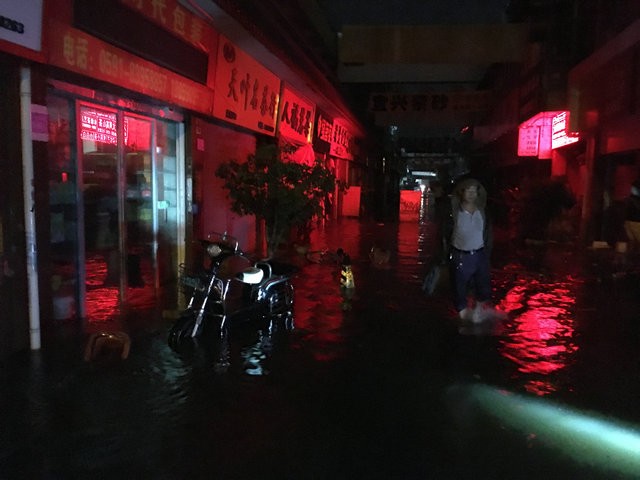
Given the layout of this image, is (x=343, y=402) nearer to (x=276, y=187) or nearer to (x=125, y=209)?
(x=125, y=209)

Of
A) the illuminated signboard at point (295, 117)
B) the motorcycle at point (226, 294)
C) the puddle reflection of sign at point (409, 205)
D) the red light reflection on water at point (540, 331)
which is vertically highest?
the illuminated signboard at point (295, 117)

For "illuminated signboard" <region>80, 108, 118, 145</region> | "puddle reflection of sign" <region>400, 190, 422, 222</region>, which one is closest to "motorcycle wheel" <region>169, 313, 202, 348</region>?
"illuminated signboard" <region>80, 108, 118, 145</region>

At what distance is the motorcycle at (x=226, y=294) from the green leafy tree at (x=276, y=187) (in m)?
1.90

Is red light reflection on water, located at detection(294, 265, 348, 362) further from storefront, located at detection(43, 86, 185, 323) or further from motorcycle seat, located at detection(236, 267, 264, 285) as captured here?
storefront, located at detection(43, 86, 185, 323)

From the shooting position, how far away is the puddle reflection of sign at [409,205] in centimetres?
2327

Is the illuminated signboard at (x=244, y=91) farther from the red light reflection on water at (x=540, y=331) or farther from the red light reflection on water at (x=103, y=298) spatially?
the red light reflection on water at (x=540, y=331)

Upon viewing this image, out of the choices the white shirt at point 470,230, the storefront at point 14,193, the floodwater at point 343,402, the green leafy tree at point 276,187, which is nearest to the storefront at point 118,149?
the storefront at point 14,193

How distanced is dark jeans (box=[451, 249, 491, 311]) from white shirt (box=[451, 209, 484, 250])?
3.8 inches

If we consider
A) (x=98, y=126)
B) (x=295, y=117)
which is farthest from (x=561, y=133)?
(x=98, y=126)

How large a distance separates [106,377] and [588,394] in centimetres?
392

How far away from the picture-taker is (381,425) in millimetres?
4059

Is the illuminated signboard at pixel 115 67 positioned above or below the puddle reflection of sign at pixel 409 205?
above

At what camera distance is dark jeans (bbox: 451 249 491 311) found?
22.2ft

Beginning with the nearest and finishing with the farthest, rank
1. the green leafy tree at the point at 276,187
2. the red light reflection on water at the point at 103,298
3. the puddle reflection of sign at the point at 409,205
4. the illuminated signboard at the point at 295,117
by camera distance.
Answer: the red light reflection on water at the point at 103,298 → the green leafy tree at the point at 276,187 → the illuminated signboard at the point at 295,117 → the puddle reflection of sign at the point at 409,205
